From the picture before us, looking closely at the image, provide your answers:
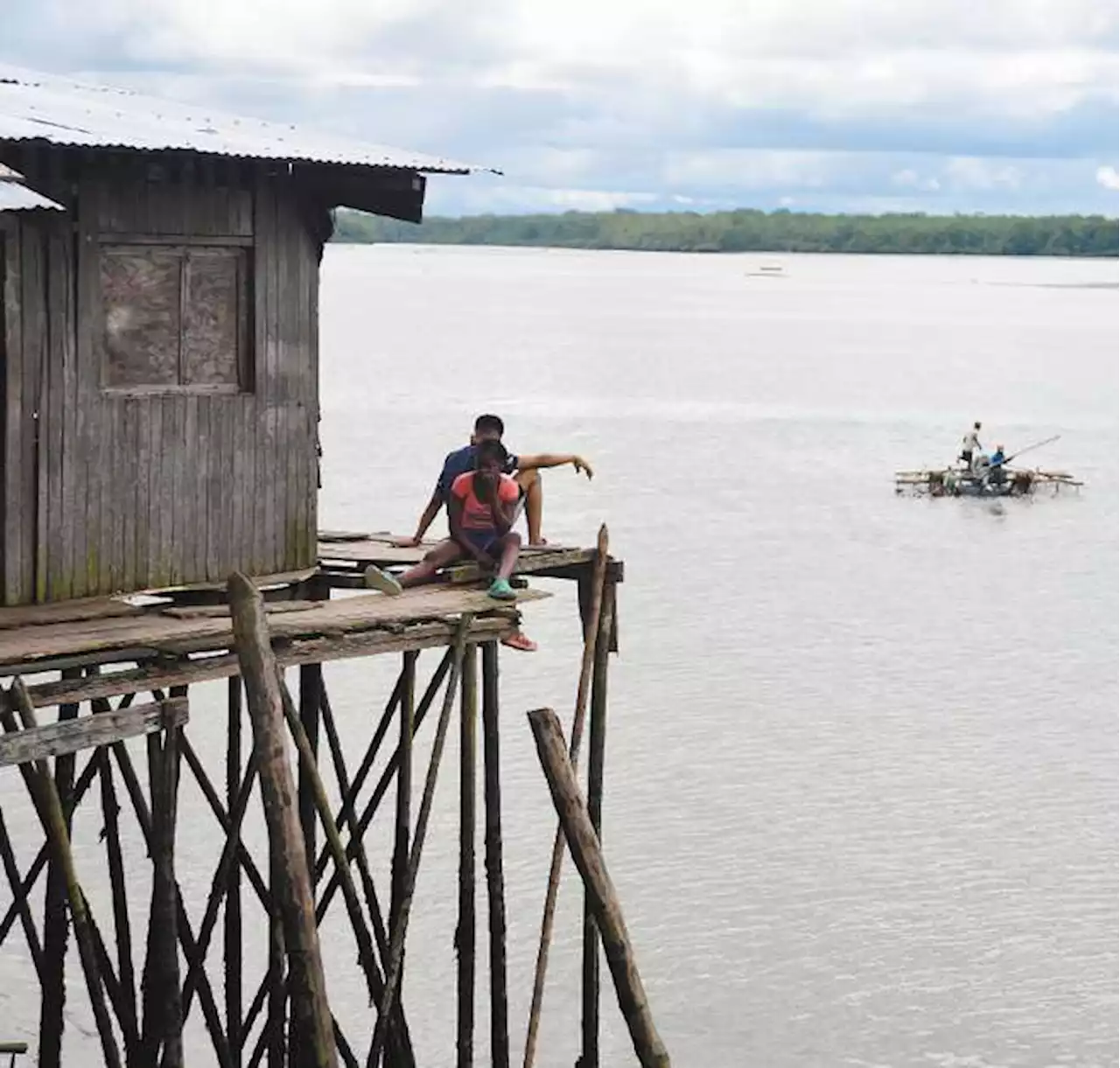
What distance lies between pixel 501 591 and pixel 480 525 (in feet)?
2.15

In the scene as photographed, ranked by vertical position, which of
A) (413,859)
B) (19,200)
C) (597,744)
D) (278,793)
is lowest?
(413,859)

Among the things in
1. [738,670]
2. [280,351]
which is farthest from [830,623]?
[280,351]

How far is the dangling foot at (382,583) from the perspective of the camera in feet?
50.9

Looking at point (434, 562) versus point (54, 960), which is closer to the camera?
point (434, 562)

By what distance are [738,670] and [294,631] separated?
21898 mm

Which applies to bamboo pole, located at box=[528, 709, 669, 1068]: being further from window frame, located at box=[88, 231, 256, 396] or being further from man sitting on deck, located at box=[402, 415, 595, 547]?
window frame, located at box=[88, 231, 256, 396]

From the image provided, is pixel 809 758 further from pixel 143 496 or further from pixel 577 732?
pixel 143 496

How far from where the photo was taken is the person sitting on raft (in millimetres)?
15914

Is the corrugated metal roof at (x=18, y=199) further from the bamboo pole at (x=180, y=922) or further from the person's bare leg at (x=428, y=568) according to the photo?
the person's bare leg at (x=428, y=568)

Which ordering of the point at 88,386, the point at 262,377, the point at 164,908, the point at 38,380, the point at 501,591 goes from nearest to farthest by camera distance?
the point at 164,908
the point at 38,380
the point at 88,386
the point at 501,591
the point at 262,377

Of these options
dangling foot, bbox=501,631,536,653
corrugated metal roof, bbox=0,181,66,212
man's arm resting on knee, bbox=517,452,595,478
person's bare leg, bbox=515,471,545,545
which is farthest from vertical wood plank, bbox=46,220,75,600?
person's bare leg, bbox=515,471,545,545

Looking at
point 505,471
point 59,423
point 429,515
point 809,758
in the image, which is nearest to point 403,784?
point 429,515

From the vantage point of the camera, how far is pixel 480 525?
1595 centimetres

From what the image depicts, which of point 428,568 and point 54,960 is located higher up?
point 428,568
